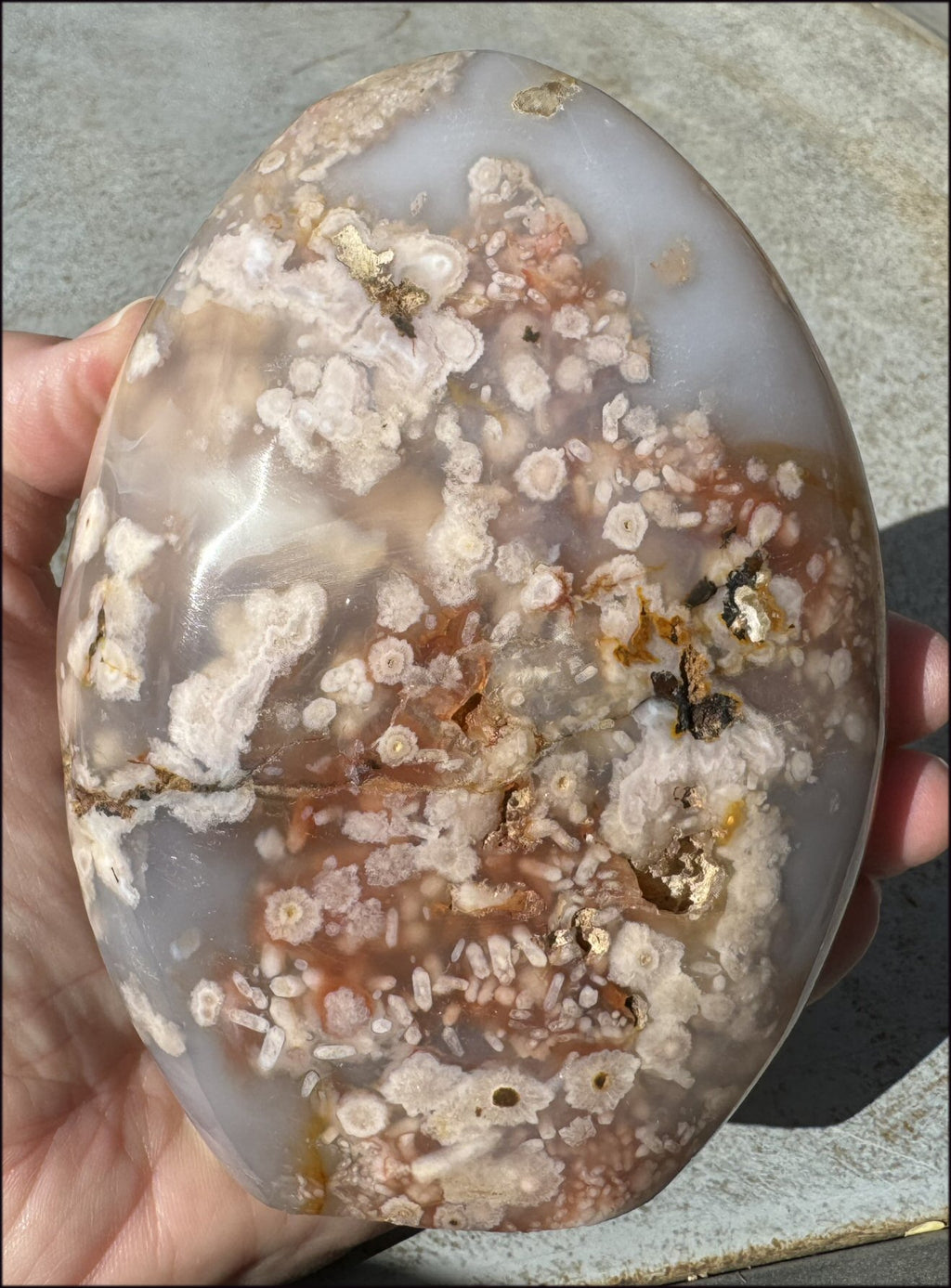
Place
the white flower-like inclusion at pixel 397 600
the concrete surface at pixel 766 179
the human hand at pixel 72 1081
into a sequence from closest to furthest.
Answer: the white flower-like inclusion at pixel 397 600, the human hand at pixel 72 1081, the concrete surface at pixel 766 179

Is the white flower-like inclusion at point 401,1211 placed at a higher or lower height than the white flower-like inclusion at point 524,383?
lower

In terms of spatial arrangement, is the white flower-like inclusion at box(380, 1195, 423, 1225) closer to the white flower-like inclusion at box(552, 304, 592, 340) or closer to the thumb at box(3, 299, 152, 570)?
the white flower-like inclusion at box(552, 304, 592, 340)

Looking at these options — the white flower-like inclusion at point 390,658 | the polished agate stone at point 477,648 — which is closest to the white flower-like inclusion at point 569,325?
the polished agate stone at point 477,648

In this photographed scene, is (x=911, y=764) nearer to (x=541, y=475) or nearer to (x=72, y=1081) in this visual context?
(x=541, y=475)

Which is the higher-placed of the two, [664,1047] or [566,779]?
[566,779]

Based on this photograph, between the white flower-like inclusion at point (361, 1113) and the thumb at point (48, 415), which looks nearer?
the white flower-like inclusion at point (361, 1113)

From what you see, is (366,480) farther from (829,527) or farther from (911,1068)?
→ (911,1068)

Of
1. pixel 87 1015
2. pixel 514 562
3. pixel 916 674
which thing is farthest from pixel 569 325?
pixel 87 1015

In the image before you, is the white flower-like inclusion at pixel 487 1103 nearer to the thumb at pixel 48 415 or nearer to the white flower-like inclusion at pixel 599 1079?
the white flower-like inclusion at pixel 599 1079
